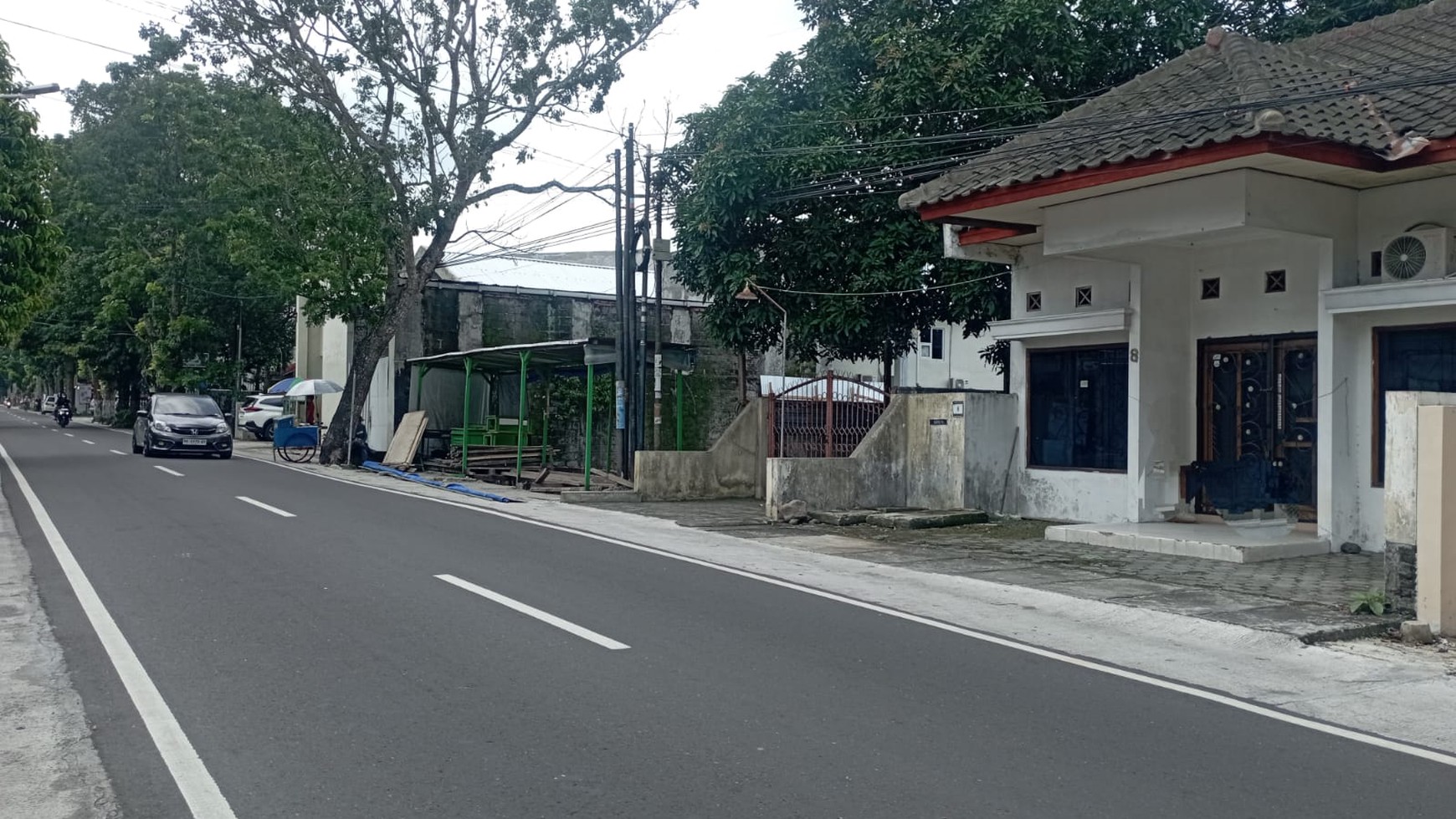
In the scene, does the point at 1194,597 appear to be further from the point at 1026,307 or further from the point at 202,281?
the point at 202,281

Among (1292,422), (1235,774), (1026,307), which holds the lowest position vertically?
(1235,774)

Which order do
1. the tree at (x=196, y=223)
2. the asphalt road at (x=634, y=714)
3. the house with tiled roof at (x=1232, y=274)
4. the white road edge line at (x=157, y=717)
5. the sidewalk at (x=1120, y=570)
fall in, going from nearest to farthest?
the white road edge line at (x=157, y=717) → the asphalt road at (x=634, y=714) → the sidewalk at (x=1120, y=570) → the house with tiled roof at (x=1232, y=274) → the tree at (x=196, y=223)

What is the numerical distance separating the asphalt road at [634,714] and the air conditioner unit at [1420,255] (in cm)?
751

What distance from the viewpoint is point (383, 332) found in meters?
28.7

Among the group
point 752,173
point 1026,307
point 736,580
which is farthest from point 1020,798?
point 752,173

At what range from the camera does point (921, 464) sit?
17.8 m

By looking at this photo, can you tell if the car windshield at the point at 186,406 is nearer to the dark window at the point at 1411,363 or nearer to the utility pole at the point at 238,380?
the utility pole at the point at 238,380

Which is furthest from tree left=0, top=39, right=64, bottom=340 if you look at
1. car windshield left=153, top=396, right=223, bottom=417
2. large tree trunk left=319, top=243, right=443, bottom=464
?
large tree trunk left=319, top=243, right=443, bottom=464

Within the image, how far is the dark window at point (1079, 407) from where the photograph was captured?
15836 millimetres

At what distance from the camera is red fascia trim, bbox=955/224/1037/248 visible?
52.7 feet

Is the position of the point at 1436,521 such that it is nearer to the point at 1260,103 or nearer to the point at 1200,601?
the point at 1200,601

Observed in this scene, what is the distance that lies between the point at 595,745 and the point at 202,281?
42.7m

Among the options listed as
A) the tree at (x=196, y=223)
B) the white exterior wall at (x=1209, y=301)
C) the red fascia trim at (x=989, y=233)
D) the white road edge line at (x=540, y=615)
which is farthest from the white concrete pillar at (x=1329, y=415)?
the tree at (x=196, y=223)

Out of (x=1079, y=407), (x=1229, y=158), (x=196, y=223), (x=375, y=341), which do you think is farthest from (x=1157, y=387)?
(x=196, y=223)
